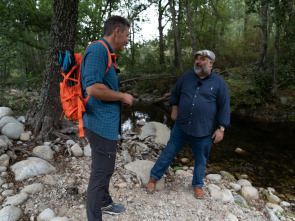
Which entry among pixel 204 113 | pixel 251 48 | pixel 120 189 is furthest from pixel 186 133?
pixel 251 48

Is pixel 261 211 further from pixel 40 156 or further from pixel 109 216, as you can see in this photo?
pixel 40 156

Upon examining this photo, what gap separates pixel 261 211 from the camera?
3.01m

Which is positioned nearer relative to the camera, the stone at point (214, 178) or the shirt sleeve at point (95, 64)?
the shirt sleeve at point (95, 64)

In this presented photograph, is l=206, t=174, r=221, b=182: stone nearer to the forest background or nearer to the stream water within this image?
the stream water

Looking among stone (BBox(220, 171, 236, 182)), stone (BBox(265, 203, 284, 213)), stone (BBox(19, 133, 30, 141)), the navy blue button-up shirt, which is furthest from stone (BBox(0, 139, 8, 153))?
stone (BBox(265, 203, 284, 213))

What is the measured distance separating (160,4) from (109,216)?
18962mm

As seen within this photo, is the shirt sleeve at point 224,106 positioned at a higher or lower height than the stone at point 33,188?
higher

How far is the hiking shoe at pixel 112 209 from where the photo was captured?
2.36m

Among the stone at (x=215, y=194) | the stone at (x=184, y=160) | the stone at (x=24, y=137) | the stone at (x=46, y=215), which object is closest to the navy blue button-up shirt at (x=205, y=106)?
the stone at (x=215, y=194)

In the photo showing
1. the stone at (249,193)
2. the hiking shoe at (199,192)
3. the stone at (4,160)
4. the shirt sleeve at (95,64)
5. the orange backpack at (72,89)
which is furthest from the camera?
the stone at (249,193)

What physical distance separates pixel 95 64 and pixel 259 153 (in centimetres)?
559

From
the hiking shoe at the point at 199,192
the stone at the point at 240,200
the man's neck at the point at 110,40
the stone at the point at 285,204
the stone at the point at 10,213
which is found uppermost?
the man's neck at the point at 110,40

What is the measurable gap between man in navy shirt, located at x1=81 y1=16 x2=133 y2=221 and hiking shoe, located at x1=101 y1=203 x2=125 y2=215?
43 centimetres

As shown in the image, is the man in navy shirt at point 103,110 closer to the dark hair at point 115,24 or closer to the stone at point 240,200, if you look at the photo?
the dark hair at point 115,24
